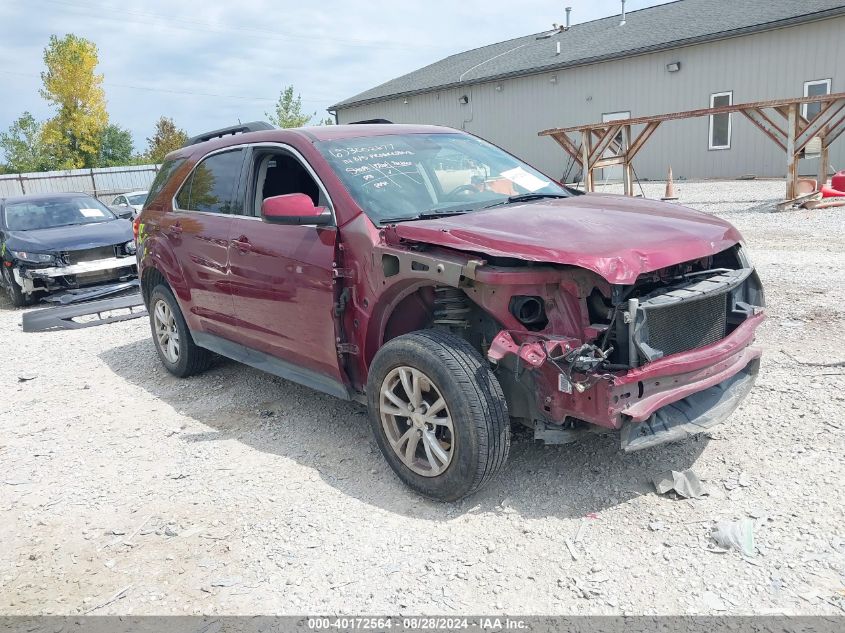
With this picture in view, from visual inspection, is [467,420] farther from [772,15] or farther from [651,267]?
[772,15]

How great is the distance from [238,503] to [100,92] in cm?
4124

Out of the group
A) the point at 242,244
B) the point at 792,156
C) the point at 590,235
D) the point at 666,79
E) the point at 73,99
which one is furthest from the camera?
the point at 73,99

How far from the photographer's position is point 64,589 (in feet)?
10.1

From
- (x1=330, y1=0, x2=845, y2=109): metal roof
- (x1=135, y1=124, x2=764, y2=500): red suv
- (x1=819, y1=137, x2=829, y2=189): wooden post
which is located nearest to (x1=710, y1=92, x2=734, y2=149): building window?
(x1=330, y1=0, x2=845, y2=109): metal roof

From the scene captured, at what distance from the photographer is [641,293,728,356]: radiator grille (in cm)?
308

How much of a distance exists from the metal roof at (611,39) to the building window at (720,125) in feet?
5.52

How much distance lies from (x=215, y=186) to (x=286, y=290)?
4.59ft

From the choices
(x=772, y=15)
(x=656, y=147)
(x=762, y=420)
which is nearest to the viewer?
(x=762, y=420)

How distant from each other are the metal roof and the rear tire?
61.5ft

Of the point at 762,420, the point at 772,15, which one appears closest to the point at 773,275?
the point at 762,420

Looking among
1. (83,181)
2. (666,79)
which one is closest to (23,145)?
(83,181)

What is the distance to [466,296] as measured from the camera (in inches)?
135

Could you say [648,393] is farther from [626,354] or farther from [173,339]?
[173,339]

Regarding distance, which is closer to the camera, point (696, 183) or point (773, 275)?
point (773, 275)
